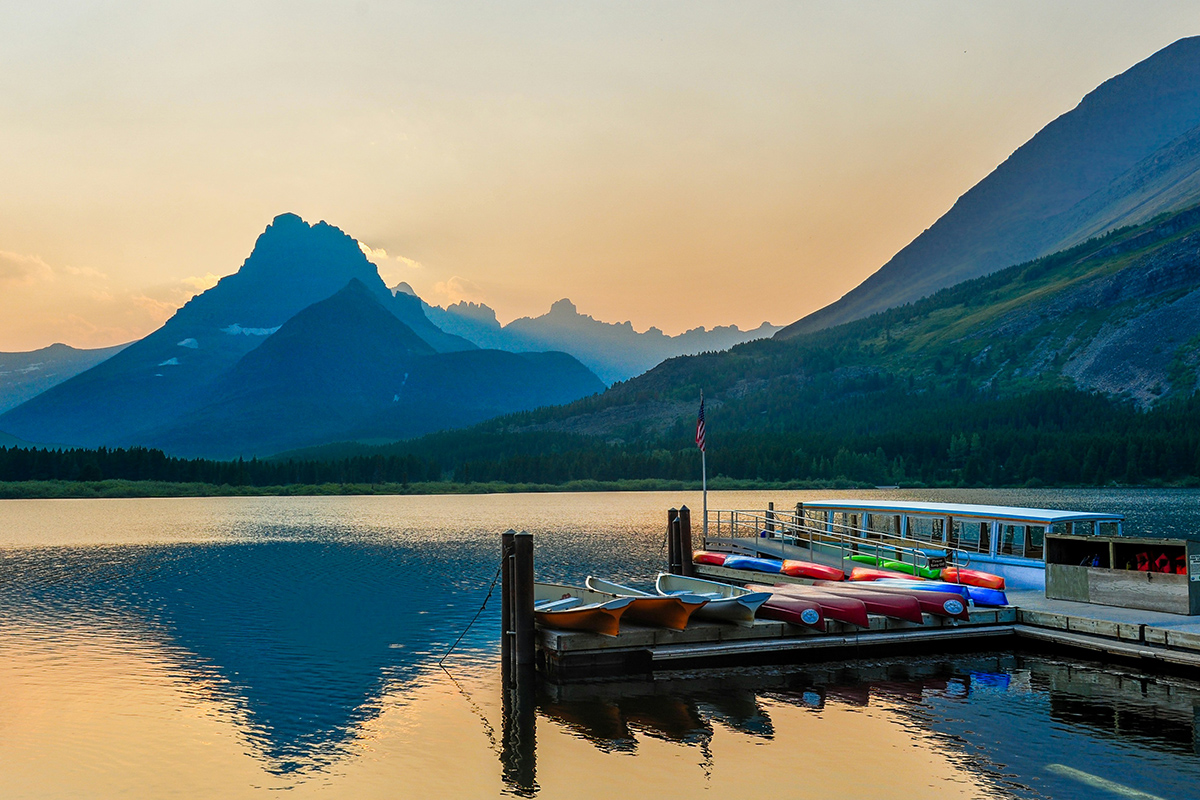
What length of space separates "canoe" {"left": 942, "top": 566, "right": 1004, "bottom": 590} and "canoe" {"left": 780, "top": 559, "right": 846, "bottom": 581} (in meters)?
5.18

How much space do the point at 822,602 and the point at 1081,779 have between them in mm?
13881

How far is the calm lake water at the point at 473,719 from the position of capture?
2142 centimetres

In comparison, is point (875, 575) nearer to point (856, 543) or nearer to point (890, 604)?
point (890, 604)

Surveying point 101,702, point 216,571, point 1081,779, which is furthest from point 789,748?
point 216,571

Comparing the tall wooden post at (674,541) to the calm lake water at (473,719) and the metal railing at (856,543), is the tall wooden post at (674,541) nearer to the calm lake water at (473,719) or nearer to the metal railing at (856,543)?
the metal railing at (856,543)

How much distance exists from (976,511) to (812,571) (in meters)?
8.16

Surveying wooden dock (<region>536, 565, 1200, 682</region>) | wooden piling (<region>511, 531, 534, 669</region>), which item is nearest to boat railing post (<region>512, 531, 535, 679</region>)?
wooden piling (<region>511, 531, 534, 669</region>)

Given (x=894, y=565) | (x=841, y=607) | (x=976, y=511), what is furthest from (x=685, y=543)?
(x=841, y=607)

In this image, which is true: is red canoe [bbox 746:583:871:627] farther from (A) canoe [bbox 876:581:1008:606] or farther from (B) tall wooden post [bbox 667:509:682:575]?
(B) tall wooden post [bbox 667:509:682:575]

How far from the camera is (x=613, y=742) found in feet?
80.0

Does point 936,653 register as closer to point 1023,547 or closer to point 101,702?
point 1023,547

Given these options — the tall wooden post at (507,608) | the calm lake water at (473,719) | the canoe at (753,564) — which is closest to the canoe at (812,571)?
the canoe at (753,564)

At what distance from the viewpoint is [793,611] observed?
108 feet

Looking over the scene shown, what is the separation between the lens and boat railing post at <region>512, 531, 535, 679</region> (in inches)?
1206
